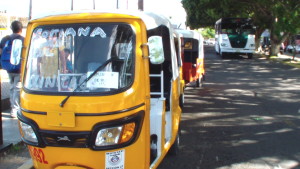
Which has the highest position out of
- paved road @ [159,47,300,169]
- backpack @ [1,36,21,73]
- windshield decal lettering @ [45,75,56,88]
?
backpack @ [1,36,21,73]

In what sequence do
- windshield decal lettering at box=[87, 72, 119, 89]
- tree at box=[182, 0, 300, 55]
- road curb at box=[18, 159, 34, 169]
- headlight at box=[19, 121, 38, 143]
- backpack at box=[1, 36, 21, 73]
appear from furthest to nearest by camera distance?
tree at box=[182, 0, 300, 55], backpack at box=[1, 36, 21, 73], road curb at box=[18, 159, 34, 169], headlight at box=[19, 121, 38, 143], windshield decal lettering at box=[87, 72, 119, 89]

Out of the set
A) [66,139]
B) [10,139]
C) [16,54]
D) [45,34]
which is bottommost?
[10,139]

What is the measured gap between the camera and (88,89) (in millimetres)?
3453

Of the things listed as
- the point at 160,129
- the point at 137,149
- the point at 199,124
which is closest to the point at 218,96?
the point at 199,124

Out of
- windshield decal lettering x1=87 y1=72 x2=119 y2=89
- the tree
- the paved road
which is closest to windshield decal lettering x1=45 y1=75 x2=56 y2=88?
windshield decal lettering x1=87 y1=72 x2=119 y2=89

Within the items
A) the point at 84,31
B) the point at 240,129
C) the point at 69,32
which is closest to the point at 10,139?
the point at 69,32

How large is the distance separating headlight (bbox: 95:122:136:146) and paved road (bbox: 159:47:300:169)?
177 cm

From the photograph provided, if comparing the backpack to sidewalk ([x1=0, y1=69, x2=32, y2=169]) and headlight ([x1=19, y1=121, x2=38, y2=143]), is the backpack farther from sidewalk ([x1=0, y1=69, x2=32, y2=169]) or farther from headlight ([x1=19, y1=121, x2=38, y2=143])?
headlight ([x1=19, y1=121, x2=38, y2=143])

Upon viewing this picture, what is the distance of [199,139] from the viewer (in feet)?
20.5

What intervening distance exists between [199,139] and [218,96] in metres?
4.39

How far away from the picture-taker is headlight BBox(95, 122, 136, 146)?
3355 mm

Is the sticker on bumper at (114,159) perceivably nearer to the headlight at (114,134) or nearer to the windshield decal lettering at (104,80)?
the headlight at (114,134)

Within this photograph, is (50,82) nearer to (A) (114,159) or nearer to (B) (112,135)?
(B) (112,135)

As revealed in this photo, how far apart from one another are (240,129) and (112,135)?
4137mm
